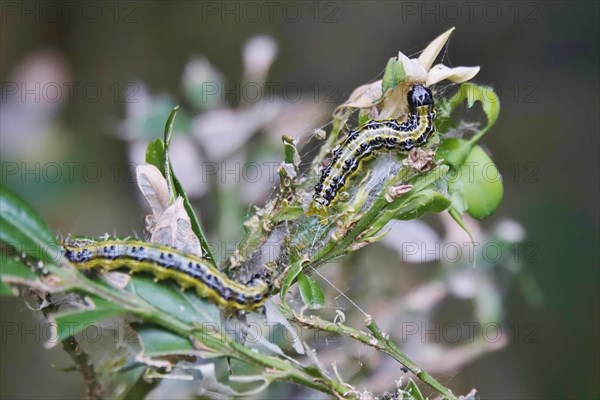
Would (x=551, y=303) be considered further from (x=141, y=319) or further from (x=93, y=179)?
(x=141, y=319)

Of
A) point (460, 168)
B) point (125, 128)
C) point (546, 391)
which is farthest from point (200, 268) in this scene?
point (546, 391)

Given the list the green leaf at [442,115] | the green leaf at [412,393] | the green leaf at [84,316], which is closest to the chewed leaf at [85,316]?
the green leaf at [84,316]

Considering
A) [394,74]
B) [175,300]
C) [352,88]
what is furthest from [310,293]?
[352,88]

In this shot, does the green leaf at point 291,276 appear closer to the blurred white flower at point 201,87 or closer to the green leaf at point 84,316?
the green leaf at point 84,316

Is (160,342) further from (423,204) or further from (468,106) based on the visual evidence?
(468,106)

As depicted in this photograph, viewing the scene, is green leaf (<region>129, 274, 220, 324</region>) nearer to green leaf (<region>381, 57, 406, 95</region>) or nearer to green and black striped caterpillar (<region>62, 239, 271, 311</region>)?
green and black striped caterpillar (<region>62, 239, 271, 311</region>)

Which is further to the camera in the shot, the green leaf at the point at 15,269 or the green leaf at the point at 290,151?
the green leaf at the point at 290,151
